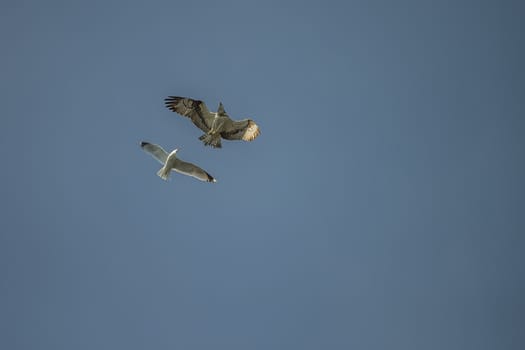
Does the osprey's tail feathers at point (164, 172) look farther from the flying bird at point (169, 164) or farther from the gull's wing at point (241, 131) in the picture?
the gull's wing at point (241, 131)

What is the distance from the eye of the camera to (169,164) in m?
22.8

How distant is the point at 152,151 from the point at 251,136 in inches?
166

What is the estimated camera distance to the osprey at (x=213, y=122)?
24062 millimetres

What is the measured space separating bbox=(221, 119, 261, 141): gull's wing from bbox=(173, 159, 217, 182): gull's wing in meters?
1.98

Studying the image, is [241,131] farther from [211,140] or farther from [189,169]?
[189,169]

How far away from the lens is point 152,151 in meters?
22.8

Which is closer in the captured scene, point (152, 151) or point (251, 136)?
point (152, 151)

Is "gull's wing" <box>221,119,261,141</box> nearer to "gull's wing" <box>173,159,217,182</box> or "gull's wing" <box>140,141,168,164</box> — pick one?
"gull's wing" <box>173,159,217,182</box>

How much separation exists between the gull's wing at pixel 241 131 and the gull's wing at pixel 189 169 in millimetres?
1985

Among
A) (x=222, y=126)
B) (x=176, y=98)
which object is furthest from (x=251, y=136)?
(x=176, y=98)

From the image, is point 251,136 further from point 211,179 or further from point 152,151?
point 152,151

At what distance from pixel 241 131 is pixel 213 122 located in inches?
47.8

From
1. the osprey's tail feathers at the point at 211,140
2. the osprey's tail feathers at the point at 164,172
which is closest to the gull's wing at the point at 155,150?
the osprey's tail feathers at the point at 164,172

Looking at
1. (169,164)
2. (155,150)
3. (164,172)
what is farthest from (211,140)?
(164,172)
